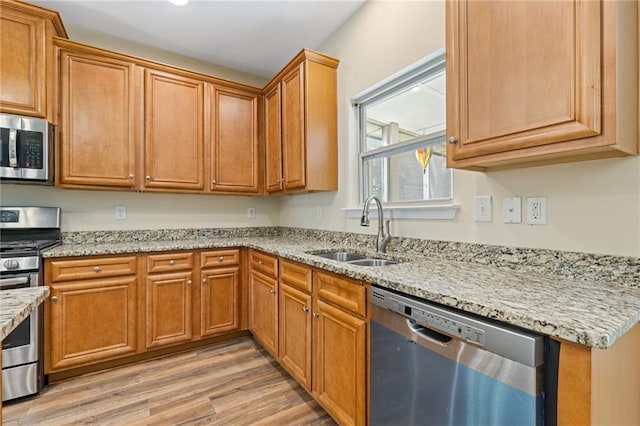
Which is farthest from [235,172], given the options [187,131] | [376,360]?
[376,360]

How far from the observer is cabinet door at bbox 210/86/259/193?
115 inches

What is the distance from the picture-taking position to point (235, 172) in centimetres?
303

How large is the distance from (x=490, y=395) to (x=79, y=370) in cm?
260

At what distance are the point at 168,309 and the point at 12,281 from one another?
37.1 inches

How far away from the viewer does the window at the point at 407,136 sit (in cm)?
193

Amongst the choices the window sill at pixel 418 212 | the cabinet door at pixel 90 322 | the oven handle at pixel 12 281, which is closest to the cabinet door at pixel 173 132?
the cabinet door at pixel 90 322

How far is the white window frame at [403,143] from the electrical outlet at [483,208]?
0.12 metres

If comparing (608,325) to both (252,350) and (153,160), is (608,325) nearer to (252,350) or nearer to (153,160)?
(252,350)

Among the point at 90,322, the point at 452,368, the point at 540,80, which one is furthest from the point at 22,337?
the point at 540,80

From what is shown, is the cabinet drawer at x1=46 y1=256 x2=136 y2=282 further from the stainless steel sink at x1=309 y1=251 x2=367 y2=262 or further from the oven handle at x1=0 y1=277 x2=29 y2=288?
the stainless steel sink at x1=309 y1=251 x2=367 y2=262

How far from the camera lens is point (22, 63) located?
212 cm

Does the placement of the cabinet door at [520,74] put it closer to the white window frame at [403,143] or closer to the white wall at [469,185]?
the white wall at [469,185]

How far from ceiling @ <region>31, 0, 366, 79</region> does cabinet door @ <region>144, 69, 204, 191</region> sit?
15.5 inches

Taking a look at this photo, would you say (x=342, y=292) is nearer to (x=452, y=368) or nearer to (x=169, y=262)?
(x=452, y=368)
